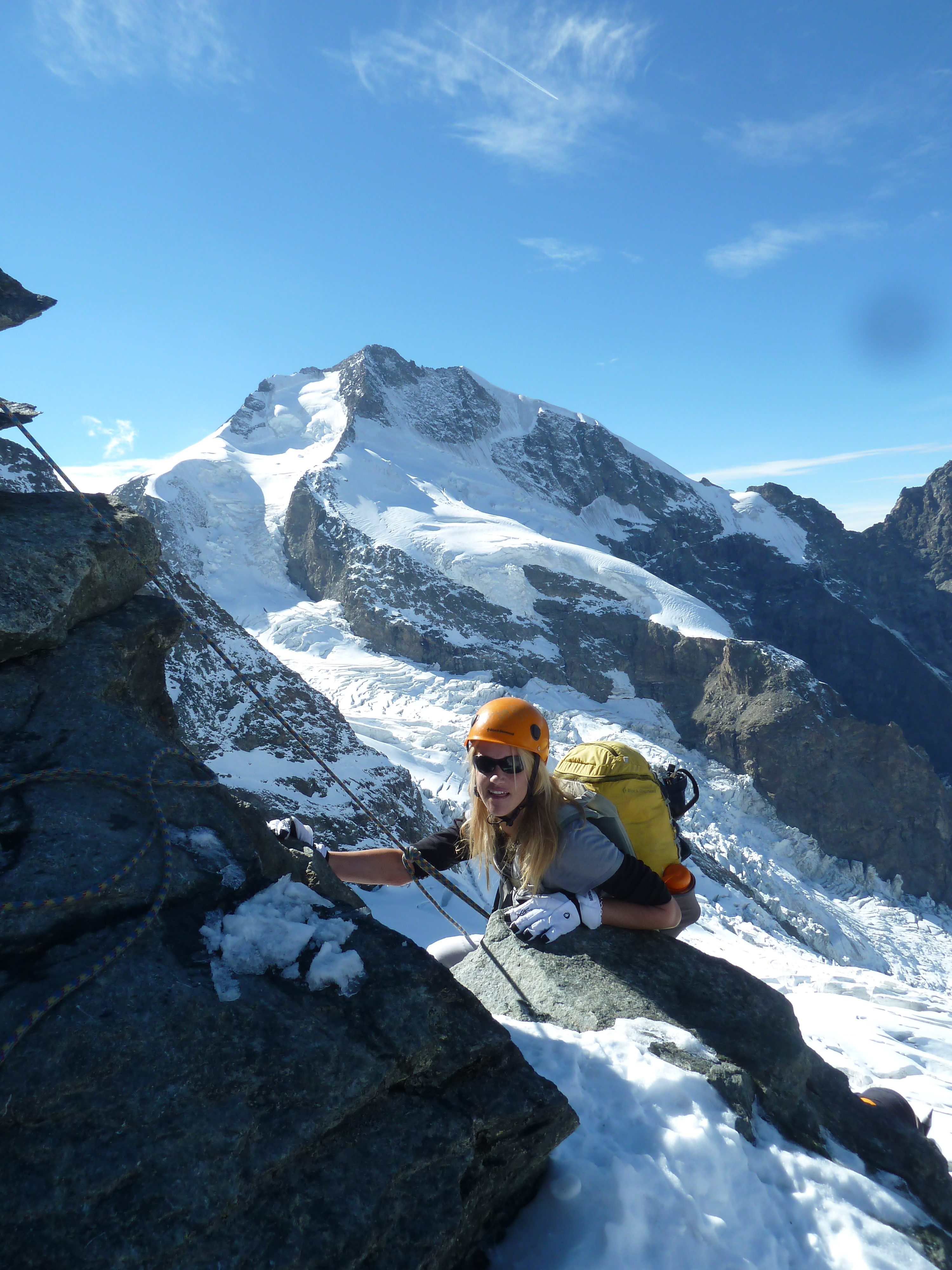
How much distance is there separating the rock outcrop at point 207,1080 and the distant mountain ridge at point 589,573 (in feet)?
334

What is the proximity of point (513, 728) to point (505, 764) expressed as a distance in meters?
0.22

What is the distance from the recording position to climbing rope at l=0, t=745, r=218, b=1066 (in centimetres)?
256

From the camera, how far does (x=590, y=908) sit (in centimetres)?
422

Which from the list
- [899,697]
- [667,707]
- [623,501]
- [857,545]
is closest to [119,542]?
[667,707]

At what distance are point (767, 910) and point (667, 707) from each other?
139 feet

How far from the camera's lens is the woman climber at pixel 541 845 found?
4102mm

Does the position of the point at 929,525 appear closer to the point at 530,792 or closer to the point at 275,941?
the point at 530,792

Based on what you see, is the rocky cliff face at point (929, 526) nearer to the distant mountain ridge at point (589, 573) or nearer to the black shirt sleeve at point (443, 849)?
the distant mountain ridge at point (589, 573)

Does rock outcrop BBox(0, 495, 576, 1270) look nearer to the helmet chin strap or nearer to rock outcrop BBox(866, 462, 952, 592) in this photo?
the helmet chin strap

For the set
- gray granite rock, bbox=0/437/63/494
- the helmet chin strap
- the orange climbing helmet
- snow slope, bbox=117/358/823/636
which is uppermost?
snow slope, bbox=117/358/823/636

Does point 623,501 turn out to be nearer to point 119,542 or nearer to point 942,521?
point 942,521

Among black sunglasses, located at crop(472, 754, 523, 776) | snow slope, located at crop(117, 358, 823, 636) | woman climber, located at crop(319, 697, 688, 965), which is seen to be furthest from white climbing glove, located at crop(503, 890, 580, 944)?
snow slope, located at crop(117, 358, 823, 636)

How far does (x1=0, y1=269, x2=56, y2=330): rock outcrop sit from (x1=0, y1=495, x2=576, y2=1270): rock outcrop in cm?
655

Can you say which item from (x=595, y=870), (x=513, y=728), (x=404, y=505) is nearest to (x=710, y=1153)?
(x=595, y=870)
